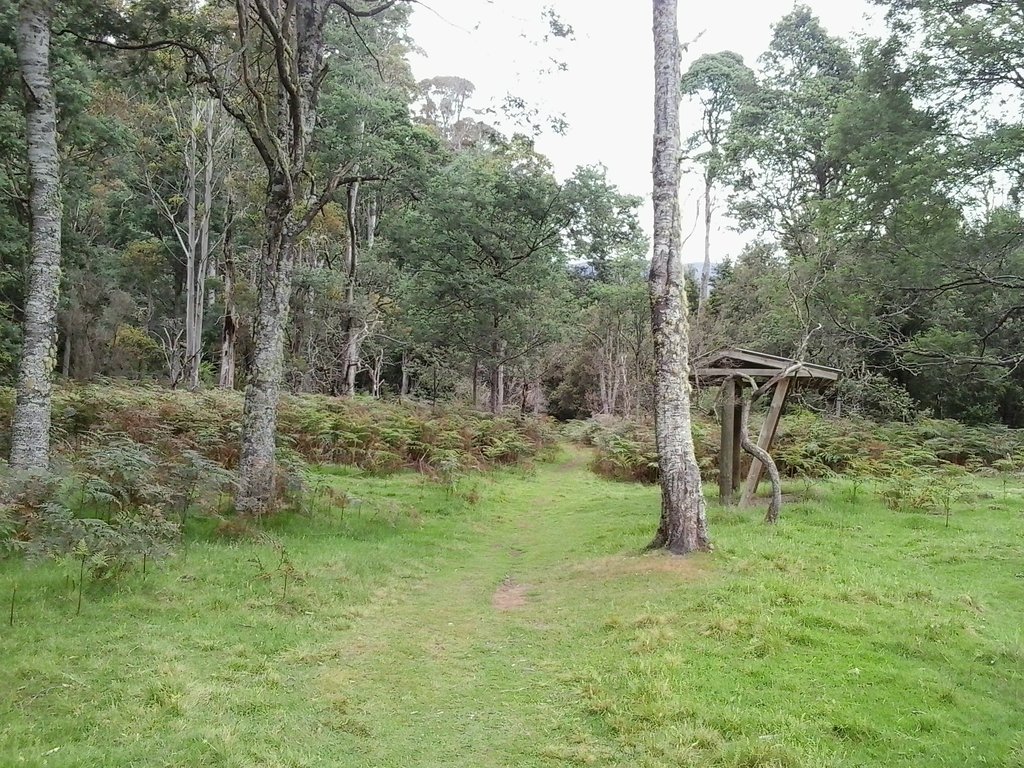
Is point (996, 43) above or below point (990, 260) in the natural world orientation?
above

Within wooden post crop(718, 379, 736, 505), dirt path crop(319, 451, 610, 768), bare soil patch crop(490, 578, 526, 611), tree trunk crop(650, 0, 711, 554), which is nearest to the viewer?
dirt path crop(319, 451, 610, 768)

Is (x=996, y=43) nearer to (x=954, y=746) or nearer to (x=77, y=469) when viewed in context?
(x=954, y=746)

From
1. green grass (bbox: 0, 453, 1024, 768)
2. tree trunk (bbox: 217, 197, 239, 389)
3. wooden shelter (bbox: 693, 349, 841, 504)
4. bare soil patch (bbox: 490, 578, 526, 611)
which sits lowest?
bare soil patch (bbox: 490, 578, 526, 611)

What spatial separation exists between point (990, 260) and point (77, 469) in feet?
51.0

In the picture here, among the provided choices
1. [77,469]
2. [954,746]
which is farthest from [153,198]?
[954,746]

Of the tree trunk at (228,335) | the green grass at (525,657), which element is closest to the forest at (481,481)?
the green grass at (525,657)

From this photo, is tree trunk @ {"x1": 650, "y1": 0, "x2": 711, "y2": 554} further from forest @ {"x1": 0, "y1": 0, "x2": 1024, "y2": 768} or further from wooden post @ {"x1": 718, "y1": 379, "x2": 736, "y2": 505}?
Result: wooden post @ {"x1": 718, "y1": 379, "x2": 736, "y2": 505}

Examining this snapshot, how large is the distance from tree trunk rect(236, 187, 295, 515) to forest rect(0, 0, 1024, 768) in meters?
0.05

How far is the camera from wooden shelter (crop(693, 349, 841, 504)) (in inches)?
440

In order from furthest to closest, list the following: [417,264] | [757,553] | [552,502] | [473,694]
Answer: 1. [417,264]
2. [552,502]
3. [757,553]
4. [473,694]

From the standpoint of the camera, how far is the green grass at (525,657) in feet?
12.4

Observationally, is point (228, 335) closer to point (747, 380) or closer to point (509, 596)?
point (747, 380)

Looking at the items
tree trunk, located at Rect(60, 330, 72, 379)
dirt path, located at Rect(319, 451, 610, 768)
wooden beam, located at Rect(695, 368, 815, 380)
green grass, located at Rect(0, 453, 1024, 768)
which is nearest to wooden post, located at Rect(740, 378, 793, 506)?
wooden beam, located at Rect(695, 368, 815, 380)

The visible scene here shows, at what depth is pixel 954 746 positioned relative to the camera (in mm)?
3746
